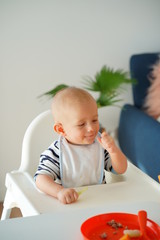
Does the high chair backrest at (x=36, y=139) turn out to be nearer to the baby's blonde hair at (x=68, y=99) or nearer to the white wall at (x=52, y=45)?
the baby's blonde hair at (x=68, y=99)

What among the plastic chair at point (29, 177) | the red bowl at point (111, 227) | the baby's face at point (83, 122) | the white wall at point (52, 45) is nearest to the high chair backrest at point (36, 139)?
the plastic chair at point (29, 177)

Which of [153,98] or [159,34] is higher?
[159,34]

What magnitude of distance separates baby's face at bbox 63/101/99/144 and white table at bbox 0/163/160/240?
17 cm

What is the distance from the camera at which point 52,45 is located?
6.95 ft

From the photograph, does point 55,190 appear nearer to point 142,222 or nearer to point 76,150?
point 76,150

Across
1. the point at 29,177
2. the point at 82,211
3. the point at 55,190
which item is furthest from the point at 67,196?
the point at 29,177

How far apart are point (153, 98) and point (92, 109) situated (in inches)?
39.0

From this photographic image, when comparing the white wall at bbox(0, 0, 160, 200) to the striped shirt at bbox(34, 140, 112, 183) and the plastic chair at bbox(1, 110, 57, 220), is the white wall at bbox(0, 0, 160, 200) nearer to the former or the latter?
the plastic chair at bbox(1, 110, 57, 220)

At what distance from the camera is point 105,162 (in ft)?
4.44

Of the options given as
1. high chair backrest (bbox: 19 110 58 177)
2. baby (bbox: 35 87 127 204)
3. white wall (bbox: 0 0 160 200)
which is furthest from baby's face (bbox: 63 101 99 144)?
white wall (bbox: 0 0 160 200)

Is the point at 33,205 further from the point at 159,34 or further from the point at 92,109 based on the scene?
the point at 159,34

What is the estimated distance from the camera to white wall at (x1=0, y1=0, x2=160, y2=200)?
2.06 meters

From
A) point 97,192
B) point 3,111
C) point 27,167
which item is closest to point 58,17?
point 3,111

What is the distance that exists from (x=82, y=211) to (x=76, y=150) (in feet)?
1.60
